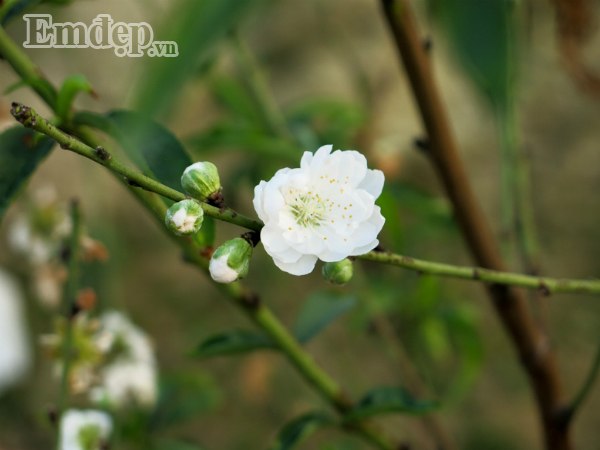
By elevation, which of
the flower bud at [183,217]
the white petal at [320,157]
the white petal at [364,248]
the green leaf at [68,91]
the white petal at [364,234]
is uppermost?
Answer: the green leaf at [68,91]

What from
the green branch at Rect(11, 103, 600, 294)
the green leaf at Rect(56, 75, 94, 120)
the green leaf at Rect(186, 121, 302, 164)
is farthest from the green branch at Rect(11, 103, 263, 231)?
the green leaf at Rect(186, 121, 302, 164)

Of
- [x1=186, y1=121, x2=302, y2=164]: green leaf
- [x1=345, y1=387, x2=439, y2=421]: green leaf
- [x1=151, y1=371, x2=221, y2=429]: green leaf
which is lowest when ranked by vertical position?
[x1=345, y1=387, x2=439, y2=421]: green leaf

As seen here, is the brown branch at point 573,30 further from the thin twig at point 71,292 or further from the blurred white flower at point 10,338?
the blurred white flower at point 10,338

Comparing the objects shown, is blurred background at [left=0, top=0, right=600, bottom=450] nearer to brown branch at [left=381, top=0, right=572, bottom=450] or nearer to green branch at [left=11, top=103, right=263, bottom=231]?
brown branch at [left=381, top=0, right=572, bottom=450]

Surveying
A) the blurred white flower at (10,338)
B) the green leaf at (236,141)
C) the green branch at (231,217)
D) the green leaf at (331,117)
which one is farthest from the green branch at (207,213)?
the blurred white flower at (10,338)

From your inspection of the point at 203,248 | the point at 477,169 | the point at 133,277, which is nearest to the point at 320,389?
the point at 203,248
